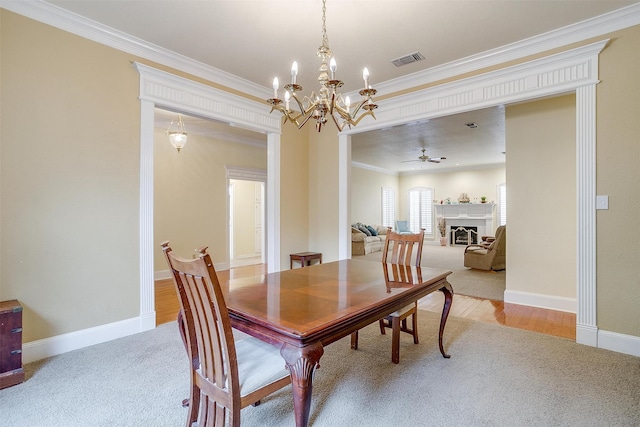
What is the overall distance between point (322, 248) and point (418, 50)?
278 cm

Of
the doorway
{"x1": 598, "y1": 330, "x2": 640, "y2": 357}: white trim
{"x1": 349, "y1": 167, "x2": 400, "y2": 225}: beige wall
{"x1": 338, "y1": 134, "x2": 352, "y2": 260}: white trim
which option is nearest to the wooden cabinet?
{"x1": 338, "y1": 134, "x2": 352, "y2": 260}: white trim

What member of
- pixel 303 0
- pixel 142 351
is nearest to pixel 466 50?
pixel 303 0

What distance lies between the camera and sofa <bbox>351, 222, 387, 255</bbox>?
8.56 meters

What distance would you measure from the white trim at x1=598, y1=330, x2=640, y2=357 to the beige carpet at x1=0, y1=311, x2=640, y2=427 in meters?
0.09

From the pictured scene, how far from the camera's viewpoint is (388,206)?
11.4m

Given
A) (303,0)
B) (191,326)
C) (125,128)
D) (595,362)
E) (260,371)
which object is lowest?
(595,362)

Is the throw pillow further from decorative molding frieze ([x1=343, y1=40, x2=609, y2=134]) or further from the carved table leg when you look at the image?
the carved table leg

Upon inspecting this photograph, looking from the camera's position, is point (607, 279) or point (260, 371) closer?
point (260, 371)

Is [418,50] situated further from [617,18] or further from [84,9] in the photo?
[84,9]

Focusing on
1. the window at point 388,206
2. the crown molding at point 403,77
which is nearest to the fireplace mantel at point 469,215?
the window at point 388,206

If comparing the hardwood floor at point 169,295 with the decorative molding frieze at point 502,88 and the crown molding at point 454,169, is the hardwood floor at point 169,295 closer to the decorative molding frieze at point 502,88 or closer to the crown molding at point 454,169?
the decorative molding frieze at point 502,88

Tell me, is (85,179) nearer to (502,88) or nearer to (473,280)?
(502,88)

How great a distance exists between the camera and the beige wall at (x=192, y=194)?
537 cm

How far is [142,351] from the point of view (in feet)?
8.35
